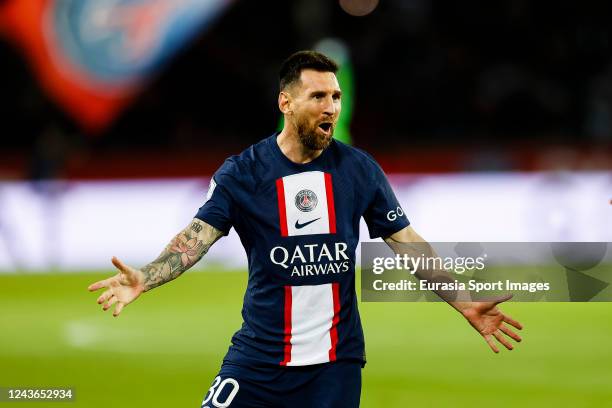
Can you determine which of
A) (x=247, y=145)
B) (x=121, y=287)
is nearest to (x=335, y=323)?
(x=121, y=287)

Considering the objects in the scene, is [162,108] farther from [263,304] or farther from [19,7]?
[263,304]

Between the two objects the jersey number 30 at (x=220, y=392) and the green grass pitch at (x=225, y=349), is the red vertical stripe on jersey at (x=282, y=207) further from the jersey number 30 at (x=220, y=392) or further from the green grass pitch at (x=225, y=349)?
the green grass pitch at (x=225, y=349)

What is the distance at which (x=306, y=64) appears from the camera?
421 centimetres

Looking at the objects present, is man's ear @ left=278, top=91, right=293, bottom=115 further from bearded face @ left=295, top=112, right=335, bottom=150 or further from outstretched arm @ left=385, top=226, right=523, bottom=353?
outstretched arm @ left=385, top=226, right=523, bottom=353

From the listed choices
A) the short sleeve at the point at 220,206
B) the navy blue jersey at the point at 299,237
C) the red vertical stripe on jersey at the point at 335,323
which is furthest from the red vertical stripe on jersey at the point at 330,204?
the short sleeve at the point at 220,206

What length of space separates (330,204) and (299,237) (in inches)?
7.9

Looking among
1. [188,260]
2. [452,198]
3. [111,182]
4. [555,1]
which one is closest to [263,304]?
[188,260]

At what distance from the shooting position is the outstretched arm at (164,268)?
3.77m

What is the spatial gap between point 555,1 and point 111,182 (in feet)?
32.0

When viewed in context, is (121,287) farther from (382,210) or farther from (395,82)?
(395,82)

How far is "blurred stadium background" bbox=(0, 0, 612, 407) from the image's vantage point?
25.1 ft

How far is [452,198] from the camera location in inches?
486

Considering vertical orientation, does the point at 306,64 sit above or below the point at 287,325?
above

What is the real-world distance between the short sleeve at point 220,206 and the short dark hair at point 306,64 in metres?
0.50
